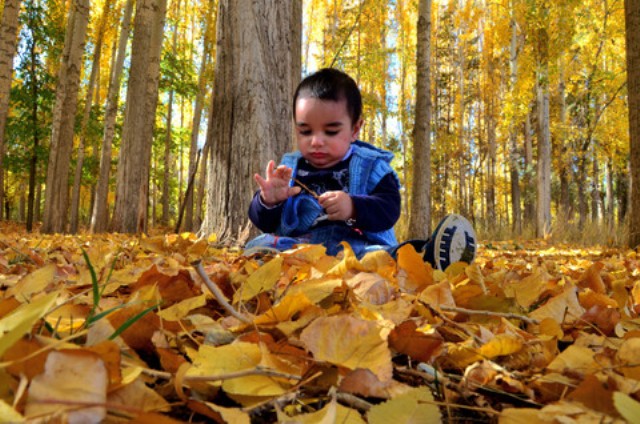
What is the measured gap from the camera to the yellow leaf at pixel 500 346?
71 cm

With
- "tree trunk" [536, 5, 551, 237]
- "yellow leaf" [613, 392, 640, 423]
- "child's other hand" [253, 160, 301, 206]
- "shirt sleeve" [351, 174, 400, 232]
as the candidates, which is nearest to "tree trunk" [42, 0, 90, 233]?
"child's other hand" [253, 160, 301, 206]

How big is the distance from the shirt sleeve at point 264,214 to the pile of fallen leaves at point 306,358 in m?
1.39

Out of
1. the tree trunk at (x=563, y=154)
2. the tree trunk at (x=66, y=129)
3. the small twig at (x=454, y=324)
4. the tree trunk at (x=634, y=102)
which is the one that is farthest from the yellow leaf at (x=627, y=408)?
the tree trunk at (x=563, y=154)

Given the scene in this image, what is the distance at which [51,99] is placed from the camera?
477 inches

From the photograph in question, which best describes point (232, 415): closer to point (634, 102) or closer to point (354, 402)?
point (354, 402)

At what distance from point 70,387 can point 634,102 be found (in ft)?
18.0

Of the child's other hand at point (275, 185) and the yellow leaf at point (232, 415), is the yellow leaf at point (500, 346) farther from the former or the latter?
the child's other hand at point (275, 185)

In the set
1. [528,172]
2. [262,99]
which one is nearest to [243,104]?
[262,99]

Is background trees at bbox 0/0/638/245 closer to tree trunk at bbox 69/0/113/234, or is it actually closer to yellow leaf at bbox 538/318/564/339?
tree trunk at bbox 69/0/113/234

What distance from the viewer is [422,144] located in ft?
24.3

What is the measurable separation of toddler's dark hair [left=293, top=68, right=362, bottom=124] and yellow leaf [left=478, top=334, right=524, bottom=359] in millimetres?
1808

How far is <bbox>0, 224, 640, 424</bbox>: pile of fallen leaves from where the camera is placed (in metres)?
0.45

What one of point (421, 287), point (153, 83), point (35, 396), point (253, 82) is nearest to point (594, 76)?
point (153, 83)

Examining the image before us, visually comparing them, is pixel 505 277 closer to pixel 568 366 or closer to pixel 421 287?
pixel 421 287
